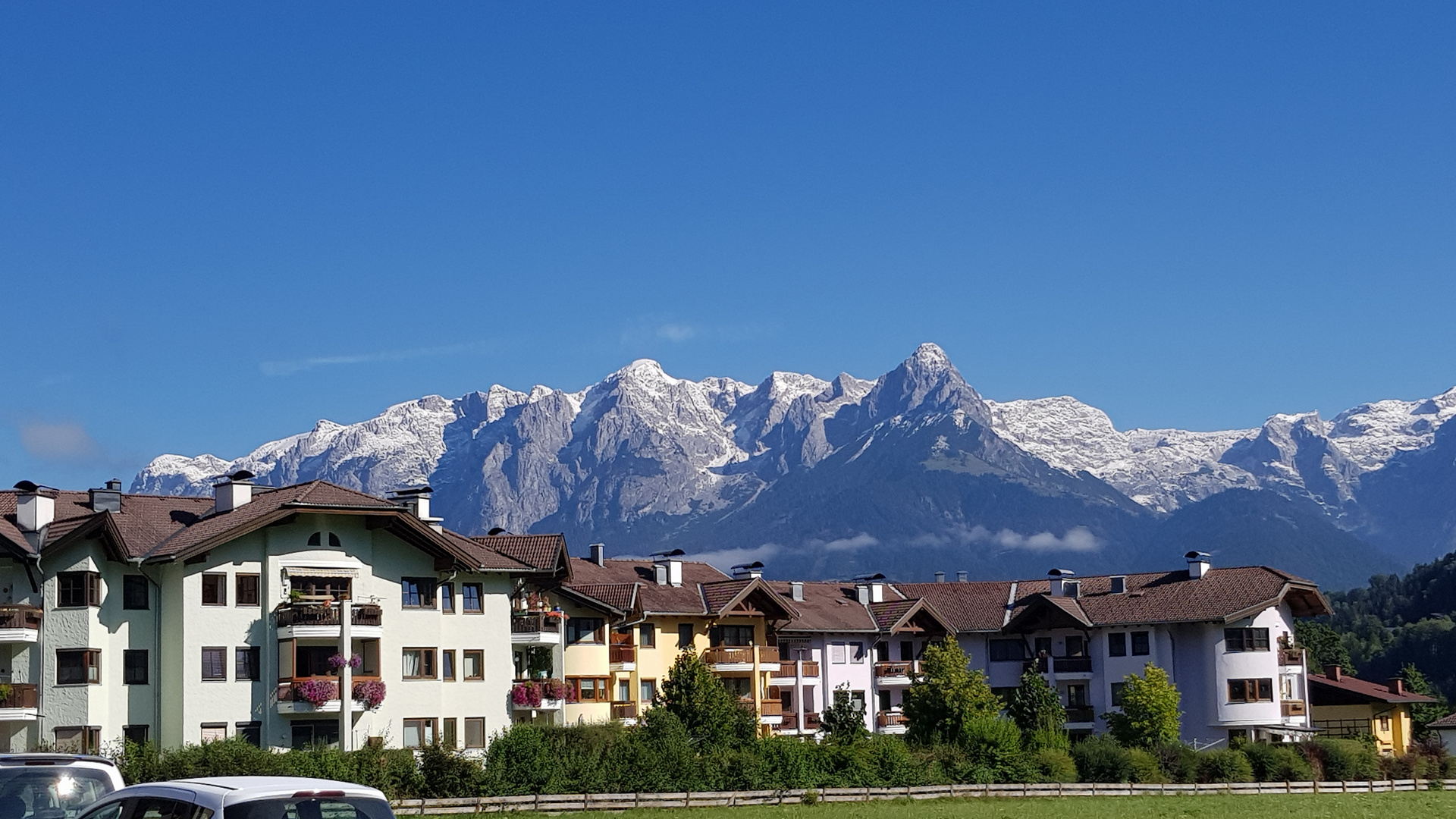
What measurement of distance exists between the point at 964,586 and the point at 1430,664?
109 meters

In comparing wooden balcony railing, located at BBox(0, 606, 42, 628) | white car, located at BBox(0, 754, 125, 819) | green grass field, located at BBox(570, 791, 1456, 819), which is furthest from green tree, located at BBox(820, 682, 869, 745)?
white car, located at BBox(0, 754, 125, 819)

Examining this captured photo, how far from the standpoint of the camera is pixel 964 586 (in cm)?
10831

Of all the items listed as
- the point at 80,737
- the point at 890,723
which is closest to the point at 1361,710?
the point at 890,723

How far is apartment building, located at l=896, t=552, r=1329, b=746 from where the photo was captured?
93000mm

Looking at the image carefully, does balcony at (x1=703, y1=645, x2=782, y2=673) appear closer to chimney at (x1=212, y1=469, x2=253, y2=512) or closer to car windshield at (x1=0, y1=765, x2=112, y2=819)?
chimney at (x1=212, y1=469, x2=253, y2=512)

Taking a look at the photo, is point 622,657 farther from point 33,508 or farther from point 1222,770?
point 33,508

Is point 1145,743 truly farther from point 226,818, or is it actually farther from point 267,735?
point 226,818

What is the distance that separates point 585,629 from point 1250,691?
124 ft

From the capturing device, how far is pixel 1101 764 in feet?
235

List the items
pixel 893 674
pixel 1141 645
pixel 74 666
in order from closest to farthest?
pixel 74 666
pixel 1141 645
pixel 893 674

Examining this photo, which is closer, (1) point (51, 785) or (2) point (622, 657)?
(1) point (51, 785)

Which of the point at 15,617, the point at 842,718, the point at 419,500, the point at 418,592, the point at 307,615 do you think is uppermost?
the point at 419,500

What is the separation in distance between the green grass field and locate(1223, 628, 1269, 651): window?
2660 cm

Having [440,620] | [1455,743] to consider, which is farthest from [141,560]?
[1455,743]
